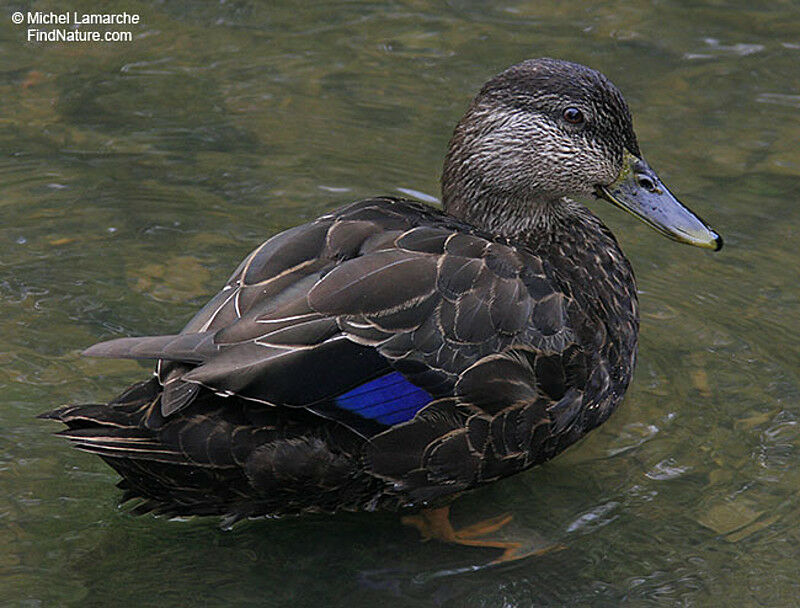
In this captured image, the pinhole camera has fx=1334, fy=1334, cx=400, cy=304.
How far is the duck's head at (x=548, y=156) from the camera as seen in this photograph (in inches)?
207

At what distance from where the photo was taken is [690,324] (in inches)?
235

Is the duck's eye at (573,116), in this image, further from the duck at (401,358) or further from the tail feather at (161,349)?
the tail feather at (161,349)

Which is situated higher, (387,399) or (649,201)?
(649,201)

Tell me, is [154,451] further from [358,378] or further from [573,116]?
[573,116]

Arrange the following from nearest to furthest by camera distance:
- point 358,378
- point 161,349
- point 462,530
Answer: point 161,349
point 358,378
point 462,530

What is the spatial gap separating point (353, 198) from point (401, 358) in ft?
7.78

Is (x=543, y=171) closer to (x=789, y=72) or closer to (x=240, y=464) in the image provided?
(x=240, y=464)

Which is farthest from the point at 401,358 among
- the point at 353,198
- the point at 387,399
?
the point at 353,198

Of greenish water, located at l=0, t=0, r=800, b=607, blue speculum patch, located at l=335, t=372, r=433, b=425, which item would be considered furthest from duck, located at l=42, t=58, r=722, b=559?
greenish water, located at l=0, t=0, r=800, b=607

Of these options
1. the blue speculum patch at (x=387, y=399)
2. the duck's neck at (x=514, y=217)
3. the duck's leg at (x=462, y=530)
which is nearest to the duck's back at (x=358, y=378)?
the blue speculum patch at (x=387, y=399)

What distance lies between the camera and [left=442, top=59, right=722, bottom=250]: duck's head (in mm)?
5266

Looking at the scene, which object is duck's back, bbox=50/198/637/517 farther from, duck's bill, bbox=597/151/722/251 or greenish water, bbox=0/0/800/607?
duck's bill, bbox=597/151/722/251

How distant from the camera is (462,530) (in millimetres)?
4922

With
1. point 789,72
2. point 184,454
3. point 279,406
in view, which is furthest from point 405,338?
point 789,72
